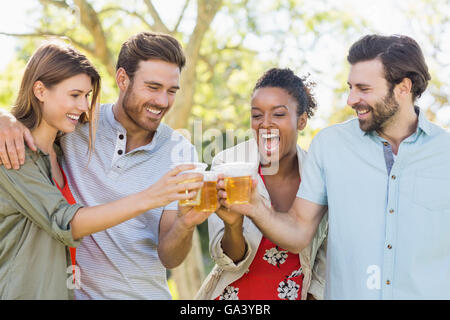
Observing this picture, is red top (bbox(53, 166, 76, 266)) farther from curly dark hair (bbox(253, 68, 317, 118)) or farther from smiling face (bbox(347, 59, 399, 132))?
smiling face (bbox(347, 59, 399, 132))

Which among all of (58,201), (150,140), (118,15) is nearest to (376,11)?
(118,15)

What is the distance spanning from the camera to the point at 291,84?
4188 mm

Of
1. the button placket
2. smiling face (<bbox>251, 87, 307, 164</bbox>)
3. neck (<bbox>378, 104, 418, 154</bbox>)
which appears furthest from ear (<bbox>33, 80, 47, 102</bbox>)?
neck (<bbox>378, 104, 418, 154</bbox>)

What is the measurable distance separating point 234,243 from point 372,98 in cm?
126

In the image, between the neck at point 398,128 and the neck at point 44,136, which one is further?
the neck at point 398,128

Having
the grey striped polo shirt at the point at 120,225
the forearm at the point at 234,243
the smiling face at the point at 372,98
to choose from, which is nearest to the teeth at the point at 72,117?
the grey striped polo shirt at the point at 120,225

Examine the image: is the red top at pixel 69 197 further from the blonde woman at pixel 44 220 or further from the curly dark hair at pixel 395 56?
the curly dark hair at pixel 395 56

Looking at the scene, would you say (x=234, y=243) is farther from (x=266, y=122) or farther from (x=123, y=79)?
Result: (x=123, y=79)

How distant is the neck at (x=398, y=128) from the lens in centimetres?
335

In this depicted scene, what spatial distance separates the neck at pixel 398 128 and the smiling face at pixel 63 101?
1.86 m

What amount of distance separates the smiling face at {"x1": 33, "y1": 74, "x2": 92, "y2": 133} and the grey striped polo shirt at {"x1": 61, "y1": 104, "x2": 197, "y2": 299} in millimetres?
301

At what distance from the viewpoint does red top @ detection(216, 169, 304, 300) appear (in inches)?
144

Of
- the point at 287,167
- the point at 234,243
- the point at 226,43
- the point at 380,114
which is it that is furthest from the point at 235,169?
the point at 226,43

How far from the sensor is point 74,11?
31.3ft
